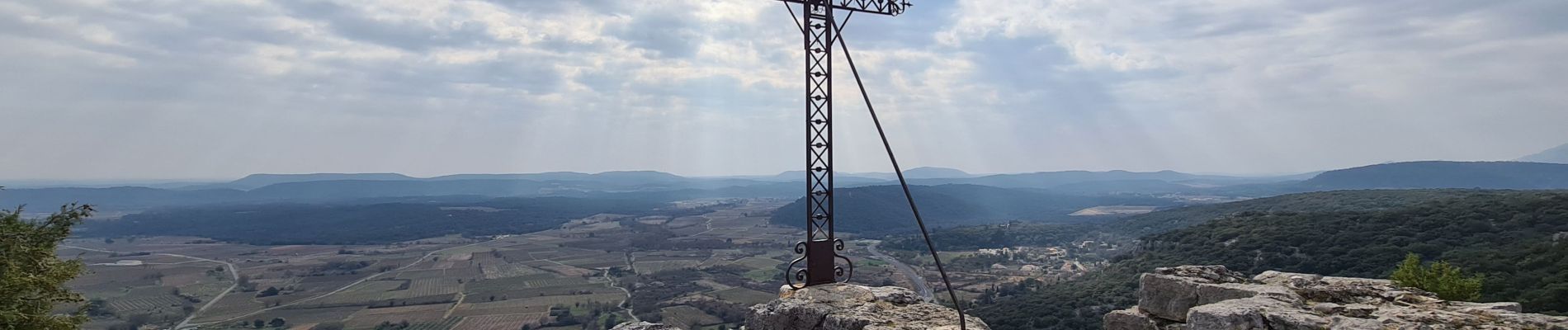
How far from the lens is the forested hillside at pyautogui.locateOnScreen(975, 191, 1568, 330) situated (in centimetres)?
2973

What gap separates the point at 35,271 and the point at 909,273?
82.1 metres

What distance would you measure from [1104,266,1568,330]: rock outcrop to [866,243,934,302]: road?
4742 cm

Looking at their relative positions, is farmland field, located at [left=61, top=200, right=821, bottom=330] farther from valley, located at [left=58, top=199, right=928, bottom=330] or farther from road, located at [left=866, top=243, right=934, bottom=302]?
road, located at [left=866, top=243, right=934, bottom=302]

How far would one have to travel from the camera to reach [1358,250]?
3988 centimetres

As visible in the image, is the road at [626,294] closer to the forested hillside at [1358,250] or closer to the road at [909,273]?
the road at [909,273]

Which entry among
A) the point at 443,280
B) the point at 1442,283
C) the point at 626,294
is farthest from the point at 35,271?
the point at 443,280

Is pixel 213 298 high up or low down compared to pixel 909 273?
down

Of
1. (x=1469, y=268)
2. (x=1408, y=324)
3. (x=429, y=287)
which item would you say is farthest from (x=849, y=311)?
(x=429, y=287)

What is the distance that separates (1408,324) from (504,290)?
87.3 metres

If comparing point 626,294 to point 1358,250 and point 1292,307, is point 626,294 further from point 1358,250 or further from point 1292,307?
point 1292,307

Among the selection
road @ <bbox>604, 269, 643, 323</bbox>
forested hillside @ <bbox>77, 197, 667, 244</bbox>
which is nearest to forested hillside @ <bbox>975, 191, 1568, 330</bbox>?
road @ <bbox>604, 269, 643, 323</bbox>

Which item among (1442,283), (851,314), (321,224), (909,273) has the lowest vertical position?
(909,273)

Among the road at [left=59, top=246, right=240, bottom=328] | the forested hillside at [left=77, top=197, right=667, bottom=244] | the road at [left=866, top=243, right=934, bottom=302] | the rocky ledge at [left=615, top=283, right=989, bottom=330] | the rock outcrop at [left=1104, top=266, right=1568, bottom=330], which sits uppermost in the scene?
the rock outcrop at [left=1104, top=266, right=1568, bottom=330]

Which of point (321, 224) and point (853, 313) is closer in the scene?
point (853, 313)
